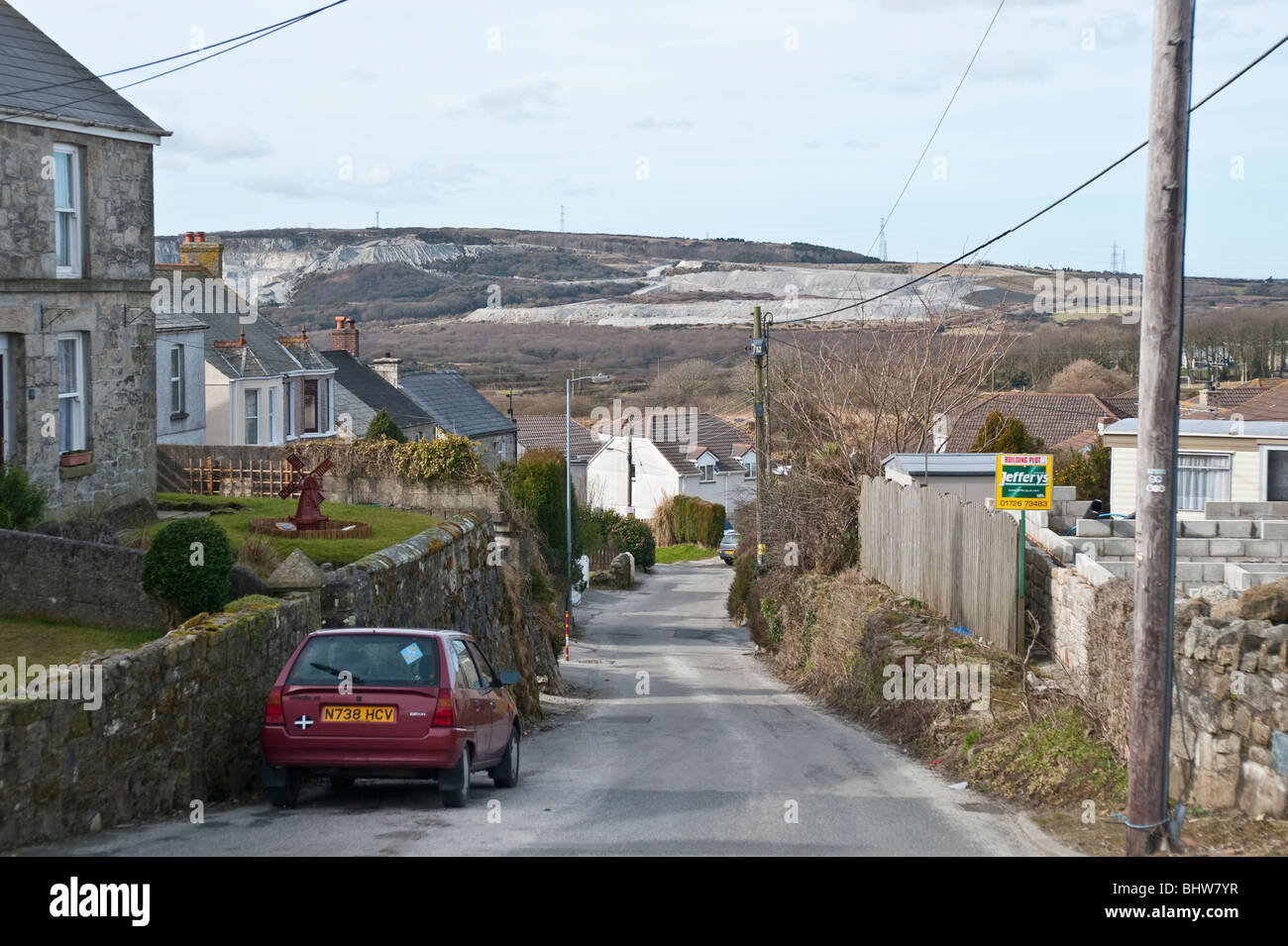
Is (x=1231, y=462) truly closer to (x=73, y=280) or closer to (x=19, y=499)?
(x=73, y=280)

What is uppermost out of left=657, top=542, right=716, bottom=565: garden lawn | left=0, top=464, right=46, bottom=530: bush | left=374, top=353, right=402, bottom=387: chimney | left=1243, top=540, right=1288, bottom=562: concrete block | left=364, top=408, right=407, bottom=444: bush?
left=374, top=353, right=402, bottom=387: chimney

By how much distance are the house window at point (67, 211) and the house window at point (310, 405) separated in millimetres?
23847

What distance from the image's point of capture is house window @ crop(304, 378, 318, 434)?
41500mm

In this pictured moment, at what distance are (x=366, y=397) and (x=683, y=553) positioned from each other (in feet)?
80.0

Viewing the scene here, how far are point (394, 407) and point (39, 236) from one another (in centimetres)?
3709

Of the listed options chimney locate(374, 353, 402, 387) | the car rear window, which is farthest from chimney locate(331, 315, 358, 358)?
the car rear window

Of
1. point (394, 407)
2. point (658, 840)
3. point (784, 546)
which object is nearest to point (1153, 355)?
point (658, 840)

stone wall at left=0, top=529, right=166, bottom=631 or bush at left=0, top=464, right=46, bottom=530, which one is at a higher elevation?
bush at left=0, top=464, right=46, bottom=530

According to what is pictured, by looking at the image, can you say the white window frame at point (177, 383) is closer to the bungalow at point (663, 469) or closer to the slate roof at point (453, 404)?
the slate roof at point (453, 404)

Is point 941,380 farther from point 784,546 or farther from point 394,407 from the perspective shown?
point 394,407

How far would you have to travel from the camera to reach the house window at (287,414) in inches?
1565

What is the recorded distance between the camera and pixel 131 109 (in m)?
18.4

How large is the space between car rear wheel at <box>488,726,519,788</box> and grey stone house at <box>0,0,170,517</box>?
29.1 ft

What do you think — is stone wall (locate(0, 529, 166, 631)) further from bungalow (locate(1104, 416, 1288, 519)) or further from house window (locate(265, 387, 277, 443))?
house window (locate(265, 387, 277, 443))
